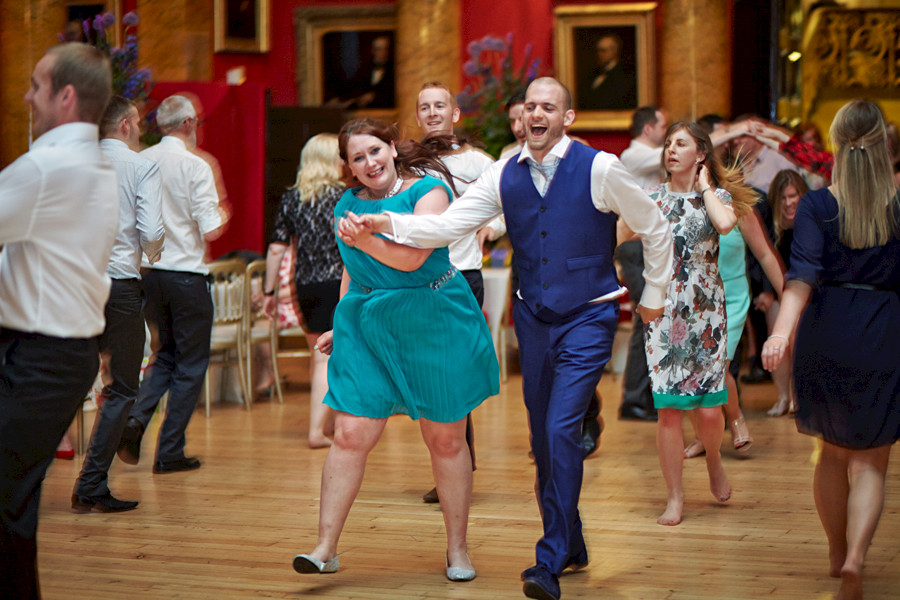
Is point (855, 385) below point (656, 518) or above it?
above

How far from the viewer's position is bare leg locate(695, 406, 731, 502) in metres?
4.25

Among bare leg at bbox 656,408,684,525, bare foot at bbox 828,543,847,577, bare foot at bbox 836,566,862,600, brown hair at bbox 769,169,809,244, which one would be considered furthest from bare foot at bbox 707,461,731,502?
brown hair at bbox 769,169,809,244

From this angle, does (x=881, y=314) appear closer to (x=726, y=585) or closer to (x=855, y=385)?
(x=855, y=385)

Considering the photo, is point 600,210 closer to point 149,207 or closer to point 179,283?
point 149,207

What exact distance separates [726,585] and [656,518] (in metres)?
0.87

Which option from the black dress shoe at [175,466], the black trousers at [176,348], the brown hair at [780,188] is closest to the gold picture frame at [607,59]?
the brown hair at [780,188]

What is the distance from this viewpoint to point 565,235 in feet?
10.5

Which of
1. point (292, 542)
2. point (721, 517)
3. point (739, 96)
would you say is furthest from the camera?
point (739, 96)

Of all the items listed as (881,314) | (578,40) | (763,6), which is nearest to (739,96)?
(763,6)

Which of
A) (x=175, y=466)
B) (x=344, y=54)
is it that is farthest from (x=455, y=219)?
(x=344, y=54)

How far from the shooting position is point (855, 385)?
3086 millimetres

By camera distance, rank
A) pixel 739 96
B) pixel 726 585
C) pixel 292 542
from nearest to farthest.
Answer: pixel 726 585 < pixel 292 542 < pixel 739 96

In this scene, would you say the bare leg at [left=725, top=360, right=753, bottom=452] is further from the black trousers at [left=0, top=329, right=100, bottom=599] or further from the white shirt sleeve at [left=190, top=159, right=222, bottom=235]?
the black trousers at [left=0, top=329, right=100, bottom=599]

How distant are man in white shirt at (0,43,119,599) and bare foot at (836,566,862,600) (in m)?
2.18
